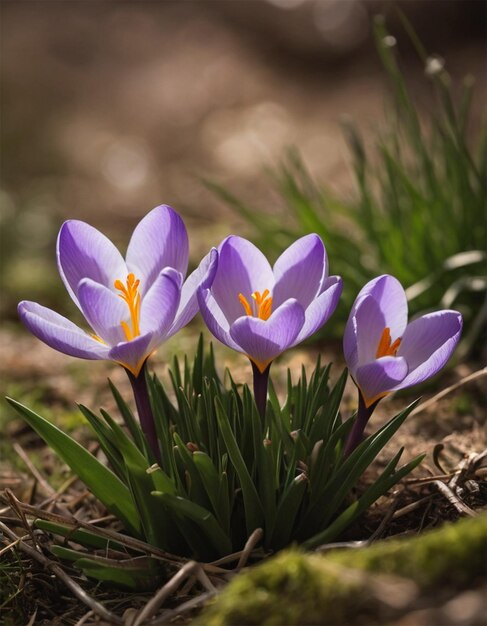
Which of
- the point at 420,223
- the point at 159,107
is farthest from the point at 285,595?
the point at 159,107

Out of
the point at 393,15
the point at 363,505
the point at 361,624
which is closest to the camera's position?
the point at 361,624

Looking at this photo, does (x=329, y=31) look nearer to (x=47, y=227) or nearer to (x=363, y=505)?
(x=47, y=227)

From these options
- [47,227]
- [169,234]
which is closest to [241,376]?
[169,234]

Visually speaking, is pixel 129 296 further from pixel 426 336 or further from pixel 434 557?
pixel 434 557

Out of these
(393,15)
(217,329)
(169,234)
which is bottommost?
(217,329)

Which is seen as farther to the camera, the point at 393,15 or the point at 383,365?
the point at 393,15

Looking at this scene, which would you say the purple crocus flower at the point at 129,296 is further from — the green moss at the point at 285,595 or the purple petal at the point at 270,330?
the green moss at the point at 285,595

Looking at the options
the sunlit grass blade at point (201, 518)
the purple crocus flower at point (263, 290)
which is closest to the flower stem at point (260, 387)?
the purple crocus flower at point (263, 290)
